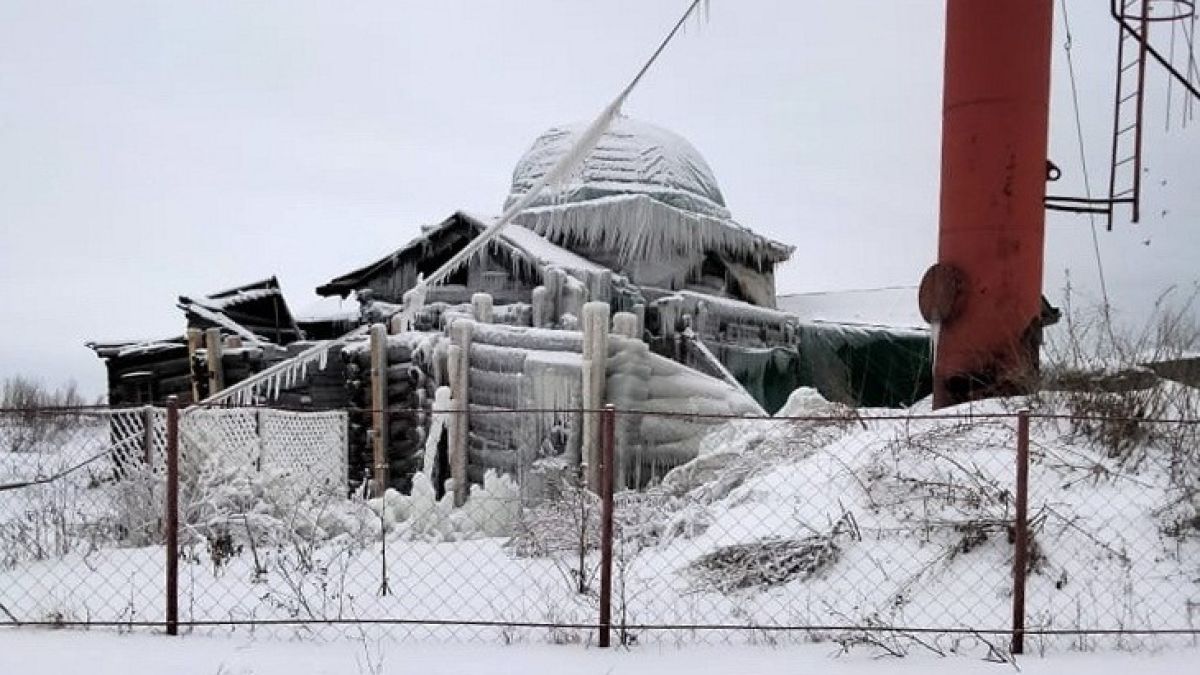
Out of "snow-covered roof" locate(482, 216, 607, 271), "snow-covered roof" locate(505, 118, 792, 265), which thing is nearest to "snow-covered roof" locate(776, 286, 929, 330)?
"snow-covered roof" locate(505, 118, 792, 265)

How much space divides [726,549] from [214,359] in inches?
495

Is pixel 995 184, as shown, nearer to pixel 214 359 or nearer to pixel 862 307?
pixel 214 359

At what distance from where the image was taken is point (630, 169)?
18.4m

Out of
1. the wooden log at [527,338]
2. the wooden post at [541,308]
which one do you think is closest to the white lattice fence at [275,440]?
the wooden log at [527,338]

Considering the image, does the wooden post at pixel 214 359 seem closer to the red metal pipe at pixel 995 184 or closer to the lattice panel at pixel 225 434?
the lattice panel at pixel 225 434

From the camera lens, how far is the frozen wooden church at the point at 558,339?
438 inches

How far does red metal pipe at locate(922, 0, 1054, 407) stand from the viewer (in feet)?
29.8

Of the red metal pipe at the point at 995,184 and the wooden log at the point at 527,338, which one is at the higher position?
the red metal pipe at the point at 995,184

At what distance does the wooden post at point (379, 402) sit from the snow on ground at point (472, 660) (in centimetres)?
793

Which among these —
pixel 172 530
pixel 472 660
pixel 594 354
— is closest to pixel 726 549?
pixel 472 660

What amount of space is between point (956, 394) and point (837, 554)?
13.0 feet

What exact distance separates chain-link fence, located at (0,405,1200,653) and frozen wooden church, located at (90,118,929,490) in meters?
1.75

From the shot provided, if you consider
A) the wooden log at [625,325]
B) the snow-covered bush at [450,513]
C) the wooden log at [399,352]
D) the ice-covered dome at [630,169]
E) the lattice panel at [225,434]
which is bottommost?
the snow-covered bush at [450,513]

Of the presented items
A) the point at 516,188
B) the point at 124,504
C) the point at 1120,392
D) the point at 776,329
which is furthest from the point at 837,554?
the point at 516,188
